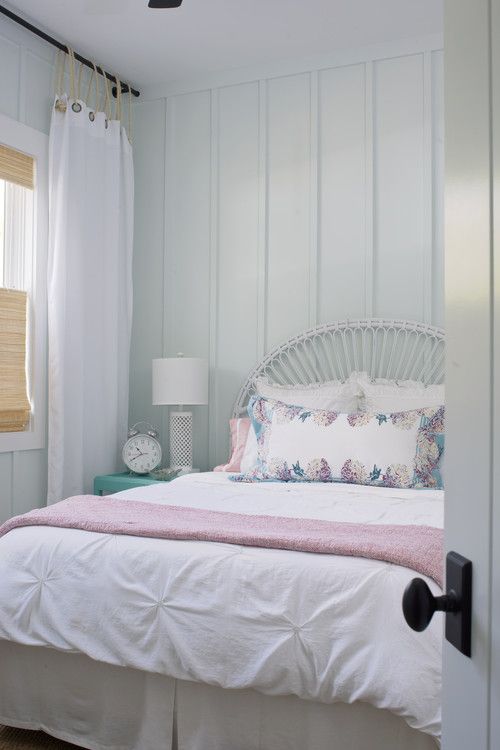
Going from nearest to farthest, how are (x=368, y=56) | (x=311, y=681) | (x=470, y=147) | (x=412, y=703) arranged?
(x=470, y=147) → (x=412, y=703) → (x=311, y=681) → (x=368, y=56)

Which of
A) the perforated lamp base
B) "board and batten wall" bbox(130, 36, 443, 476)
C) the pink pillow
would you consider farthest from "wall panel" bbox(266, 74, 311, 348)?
the perforated lamp base

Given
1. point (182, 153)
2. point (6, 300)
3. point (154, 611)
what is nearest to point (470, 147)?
point (154, 611)

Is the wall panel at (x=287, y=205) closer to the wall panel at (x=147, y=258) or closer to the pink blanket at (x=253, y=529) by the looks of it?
the wall panel at (x=147, y=258)

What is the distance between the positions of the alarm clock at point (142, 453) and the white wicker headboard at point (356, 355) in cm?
48

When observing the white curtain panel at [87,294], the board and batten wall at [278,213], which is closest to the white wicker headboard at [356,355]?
the board and batten wall at [278,213]

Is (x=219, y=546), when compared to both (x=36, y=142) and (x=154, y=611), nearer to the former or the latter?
(x=154, y=611)

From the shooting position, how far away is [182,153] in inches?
180

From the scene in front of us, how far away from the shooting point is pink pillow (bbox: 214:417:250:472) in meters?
3.82

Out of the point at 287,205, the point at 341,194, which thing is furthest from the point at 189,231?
the point at 341,194

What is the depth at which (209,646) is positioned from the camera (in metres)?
1.98

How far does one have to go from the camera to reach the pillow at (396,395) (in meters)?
3.54

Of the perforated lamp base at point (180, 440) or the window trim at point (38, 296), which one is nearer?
the window trim at point (38, 296)

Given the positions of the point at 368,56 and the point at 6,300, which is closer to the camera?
the point at 6,300

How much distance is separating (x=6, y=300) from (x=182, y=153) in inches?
58.3
